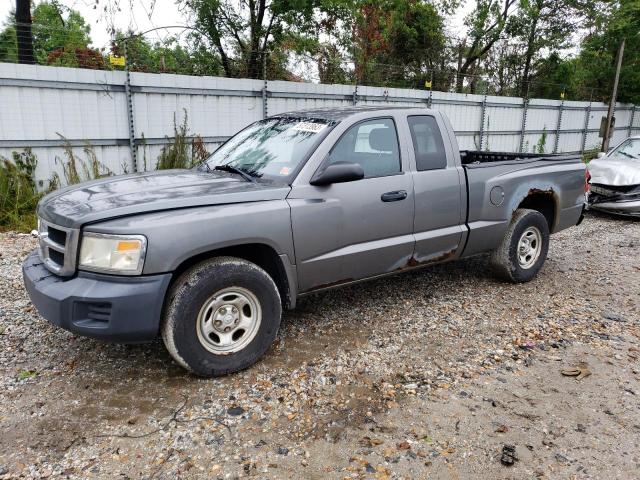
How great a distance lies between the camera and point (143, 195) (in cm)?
340

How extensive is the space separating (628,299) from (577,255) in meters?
1.75

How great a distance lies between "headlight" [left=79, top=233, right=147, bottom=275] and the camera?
3.01 meters

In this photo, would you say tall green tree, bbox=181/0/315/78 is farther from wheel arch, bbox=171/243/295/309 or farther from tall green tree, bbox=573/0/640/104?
tall green tree, bbox=573/0/640/104

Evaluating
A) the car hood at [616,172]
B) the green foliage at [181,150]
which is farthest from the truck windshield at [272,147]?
the car hood at [616,172]

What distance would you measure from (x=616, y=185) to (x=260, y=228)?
8.07 meters

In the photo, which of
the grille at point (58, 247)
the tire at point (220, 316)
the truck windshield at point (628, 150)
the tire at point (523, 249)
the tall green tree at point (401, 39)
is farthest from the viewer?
the tall green tree at point (401, 39)

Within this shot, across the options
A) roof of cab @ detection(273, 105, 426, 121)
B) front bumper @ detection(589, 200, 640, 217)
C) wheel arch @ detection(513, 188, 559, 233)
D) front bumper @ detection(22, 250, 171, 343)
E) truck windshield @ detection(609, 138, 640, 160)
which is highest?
roof of cab @ detection(273, 105, 426, 121)

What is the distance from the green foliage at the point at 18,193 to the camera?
296 inches

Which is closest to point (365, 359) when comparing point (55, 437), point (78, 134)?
point (55, 437)

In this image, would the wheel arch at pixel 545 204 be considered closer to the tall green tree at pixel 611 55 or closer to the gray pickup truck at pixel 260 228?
the gray pickup truck at pixel 260 228

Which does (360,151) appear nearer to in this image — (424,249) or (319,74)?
(424,249)

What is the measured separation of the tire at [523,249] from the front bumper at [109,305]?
3629 millimetres

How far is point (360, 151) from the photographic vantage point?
13.7 ft

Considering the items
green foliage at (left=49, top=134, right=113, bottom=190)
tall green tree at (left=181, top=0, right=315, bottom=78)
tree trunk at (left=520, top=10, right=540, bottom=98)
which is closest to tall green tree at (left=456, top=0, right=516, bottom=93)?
tree trunk at (left=520, top=10, right=540, bottom=98)
